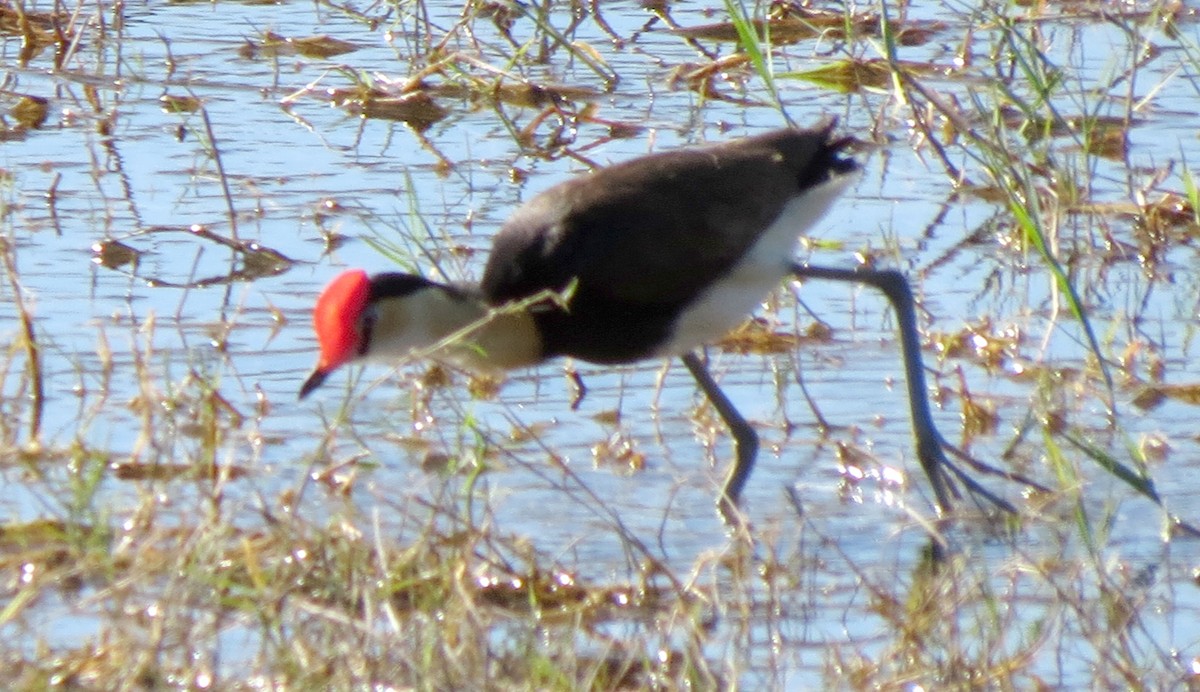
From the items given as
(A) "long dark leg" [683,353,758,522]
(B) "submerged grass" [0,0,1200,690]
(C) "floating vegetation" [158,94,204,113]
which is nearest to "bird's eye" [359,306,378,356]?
(B) "submerged grass" [0,0,1200,690]

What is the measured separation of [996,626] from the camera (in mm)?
4535

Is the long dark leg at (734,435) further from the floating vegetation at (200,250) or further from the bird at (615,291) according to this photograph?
the floating vegetation at (200,250)

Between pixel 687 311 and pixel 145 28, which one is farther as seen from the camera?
pixel 145 28

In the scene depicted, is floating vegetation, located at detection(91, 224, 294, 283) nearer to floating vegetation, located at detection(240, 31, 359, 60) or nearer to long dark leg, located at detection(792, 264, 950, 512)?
long dark leg, located at detection(792, 264, 950, 512)

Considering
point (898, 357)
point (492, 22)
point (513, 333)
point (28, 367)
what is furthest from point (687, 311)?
point (492, 22)

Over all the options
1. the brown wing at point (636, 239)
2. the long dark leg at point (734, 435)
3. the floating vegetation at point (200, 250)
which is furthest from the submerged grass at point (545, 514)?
the brown wing at point (636, 239)

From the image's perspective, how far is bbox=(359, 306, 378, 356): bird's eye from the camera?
585 cm

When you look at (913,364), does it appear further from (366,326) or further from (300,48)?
(300,48)

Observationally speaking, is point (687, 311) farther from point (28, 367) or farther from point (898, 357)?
point (28, 367)

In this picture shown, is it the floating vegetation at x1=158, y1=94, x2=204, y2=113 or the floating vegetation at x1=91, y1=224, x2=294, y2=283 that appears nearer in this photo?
the floating vegetation at x1=91, y1=224, x2=294, y2=283

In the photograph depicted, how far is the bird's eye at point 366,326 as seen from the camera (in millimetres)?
5852

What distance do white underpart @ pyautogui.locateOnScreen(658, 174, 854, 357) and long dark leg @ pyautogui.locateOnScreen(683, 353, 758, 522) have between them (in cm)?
7

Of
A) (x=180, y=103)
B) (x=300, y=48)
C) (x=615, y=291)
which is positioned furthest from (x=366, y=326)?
(x=300, y=48)

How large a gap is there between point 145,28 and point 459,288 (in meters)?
3.91
